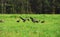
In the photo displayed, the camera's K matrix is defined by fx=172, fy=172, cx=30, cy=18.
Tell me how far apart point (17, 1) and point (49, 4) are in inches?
486

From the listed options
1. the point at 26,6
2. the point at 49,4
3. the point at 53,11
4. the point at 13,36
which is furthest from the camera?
the point at 26,6

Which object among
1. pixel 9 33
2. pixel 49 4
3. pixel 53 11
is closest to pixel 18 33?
pixel 9 33

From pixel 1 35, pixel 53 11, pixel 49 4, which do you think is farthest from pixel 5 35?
pixel 49 4

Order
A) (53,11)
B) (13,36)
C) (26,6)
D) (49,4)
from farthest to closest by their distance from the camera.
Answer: (26,6)
(49,4)
(53,11)
(13,36)

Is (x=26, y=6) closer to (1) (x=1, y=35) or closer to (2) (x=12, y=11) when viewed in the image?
(2) (x=12, y=11)

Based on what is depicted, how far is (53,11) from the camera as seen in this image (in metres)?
57.7

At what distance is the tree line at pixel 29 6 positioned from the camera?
2335 inches

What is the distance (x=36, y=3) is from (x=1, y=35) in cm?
5386

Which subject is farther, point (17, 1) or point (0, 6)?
point (17, 1)

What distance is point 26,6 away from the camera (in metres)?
65.4

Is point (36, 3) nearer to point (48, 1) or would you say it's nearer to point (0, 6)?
point (48, 1)

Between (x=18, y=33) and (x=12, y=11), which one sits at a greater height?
(x=18, y=33)

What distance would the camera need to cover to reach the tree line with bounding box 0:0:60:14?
59.3 meters

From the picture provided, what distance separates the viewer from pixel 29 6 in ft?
214
